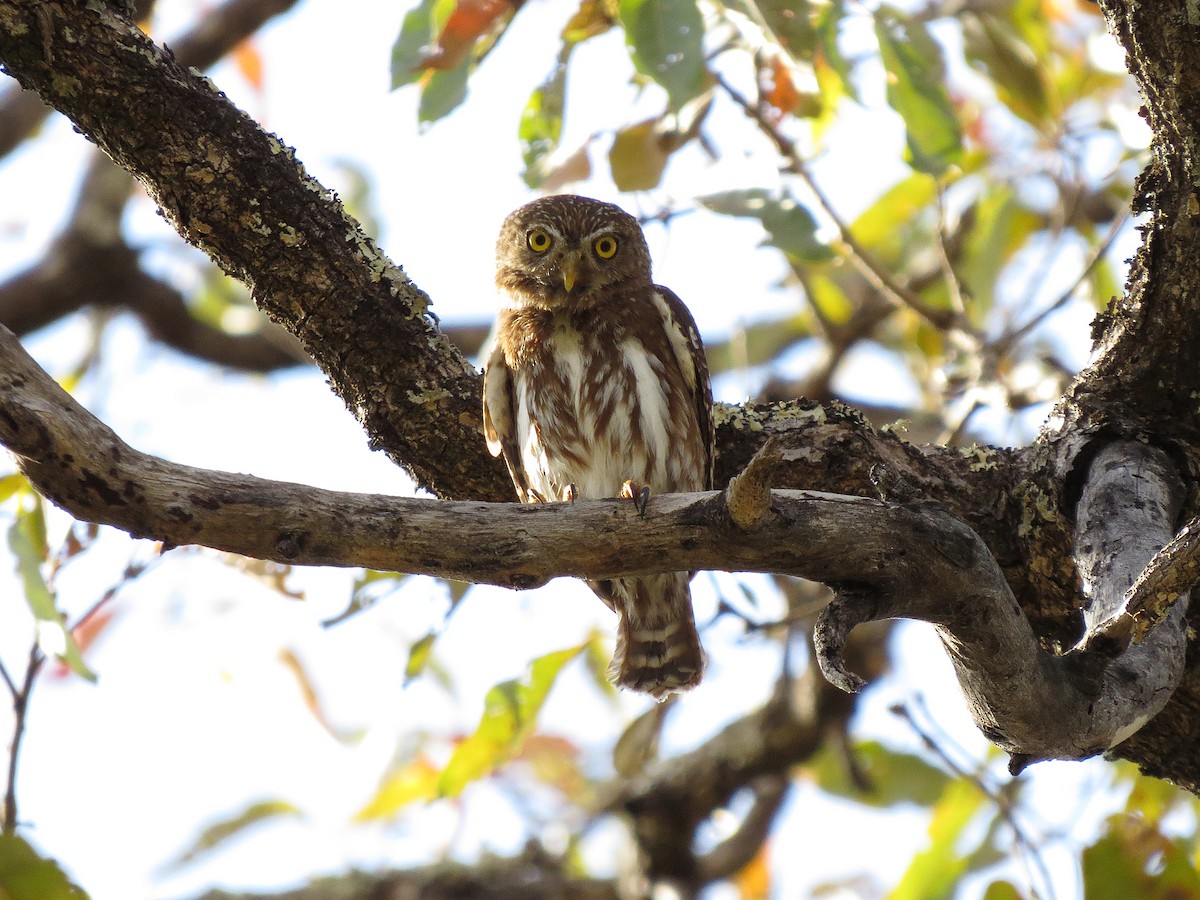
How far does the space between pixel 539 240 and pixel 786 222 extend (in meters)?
1.23

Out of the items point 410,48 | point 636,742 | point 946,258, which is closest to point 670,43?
point 410,48

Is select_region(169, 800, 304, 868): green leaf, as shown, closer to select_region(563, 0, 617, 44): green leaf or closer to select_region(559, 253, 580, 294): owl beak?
select_region(559, 253, 580, 294): owl beak

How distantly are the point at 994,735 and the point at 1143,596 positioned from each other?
57 cm

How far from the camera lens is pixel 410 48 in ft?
14.2

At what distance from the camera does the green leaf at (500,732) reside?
4.94 metres

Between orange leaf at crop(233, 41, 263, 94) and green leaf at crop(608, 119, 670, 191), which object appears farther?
orange leaf at crop(233, 41, 263, 94)

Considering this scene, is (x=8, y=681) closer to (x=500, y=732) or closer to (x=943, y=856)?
(x=500, y=732)

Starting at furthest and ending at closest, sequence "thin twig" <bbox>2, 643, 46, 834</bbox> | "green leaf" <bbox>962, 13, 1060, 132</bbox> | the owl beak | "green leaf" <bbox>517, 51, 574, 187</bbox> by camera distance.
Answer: "green leaf" <bbox>962, 13, 1060, 132</bbox> < the owl beak < "green leaf" <bbox>517, 51, 574, 187</bbox> < "thin twig" <bbox>2, 643, 46, 834</bbox>

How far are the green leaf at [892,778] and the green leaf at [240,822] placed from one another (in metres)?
3.02

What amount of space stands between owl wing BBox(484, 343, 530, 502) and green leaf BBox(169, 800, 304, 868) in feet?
10.6

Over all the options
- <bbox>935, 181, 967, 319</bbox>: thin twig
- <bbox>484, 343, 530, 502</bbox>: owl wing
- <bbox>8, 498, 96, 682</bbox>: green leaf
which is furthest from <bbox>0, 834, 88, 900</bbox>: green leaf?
<bbox>935, 181, 967, 319</bbox>: thin twig

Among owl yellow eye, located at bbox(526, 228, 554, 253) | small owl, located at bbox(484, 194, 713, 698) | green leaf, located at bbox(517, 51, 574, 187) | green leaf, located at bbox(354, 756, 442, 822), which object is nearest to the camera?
small owl, located at bbox(484, 194, 713, 698)

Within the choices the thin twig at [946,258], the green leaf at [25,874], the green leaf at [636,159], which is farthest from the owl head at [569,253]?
the green leaf at [25,874]

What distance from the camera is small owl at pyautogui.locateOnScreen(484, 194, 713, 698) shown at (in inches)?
177
